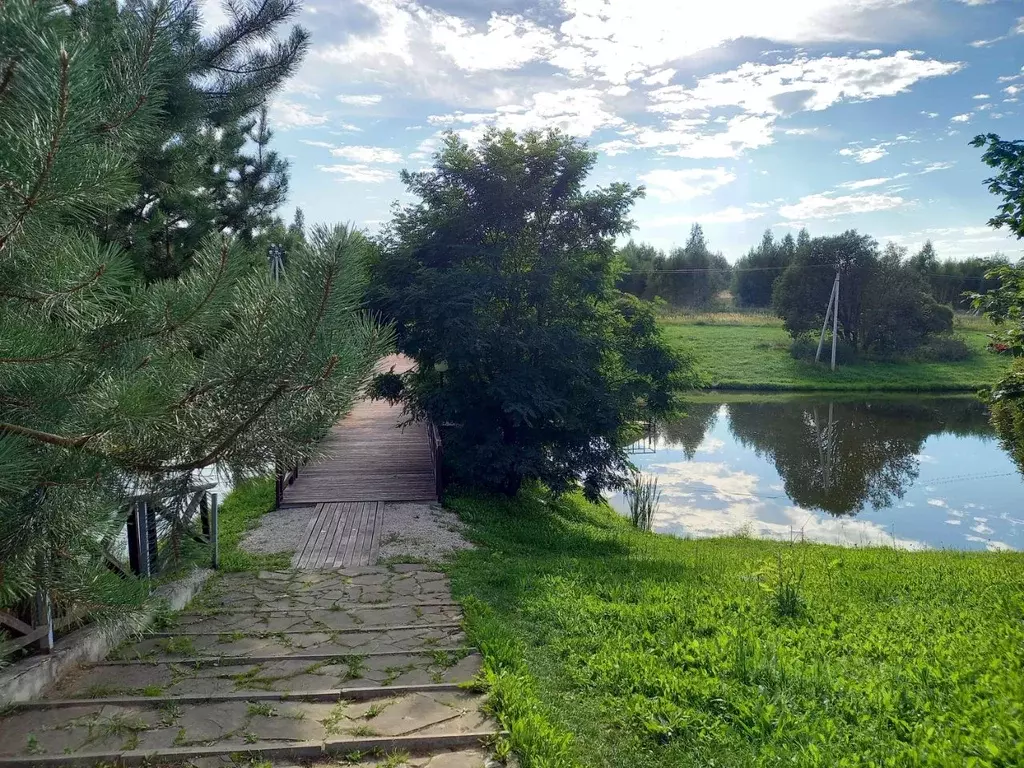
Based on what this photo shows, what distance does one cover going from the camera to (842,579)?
275 inches

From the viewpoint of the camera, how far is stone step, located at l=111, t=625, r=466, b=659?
14.7 feet

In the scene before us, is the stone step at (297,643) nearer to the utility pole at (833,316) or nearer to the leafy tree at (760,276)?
the utility pole at (833,316)

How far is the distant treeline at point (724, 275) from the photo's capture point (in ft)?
156

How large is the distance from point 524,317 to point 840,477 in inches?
411

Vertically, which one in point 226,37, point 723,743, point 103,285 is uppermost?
point 226,37

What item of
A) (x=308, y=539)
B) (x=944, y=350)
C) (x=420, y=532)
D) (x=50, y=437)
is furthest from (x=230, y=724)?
→ (x=944, y=350)

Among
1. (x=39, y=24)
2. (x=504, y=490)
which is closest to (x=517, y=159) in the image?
(x=504, y=490)

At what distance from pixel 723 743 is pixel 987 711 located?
1.33 metres

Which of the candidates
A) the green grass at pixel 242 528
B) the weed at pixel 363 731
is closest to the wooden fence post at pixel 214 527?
the green grass at pixel 242 528

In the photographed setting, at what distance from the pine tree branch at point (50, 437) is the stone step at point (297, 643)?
277cm

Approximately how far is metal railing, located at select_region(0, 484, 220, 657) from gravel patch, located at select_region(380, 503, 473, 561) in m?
1.96

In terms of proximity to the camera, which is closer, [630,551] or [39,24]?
[39,24]

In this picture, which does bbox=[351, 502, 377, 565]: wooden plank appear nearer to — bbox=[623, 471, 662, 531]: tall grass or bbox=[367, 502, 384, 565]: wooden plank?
bbox=[367, 502, 384, 565]: wooden plank

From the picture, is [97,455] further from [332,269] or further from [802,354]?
[802,354]
